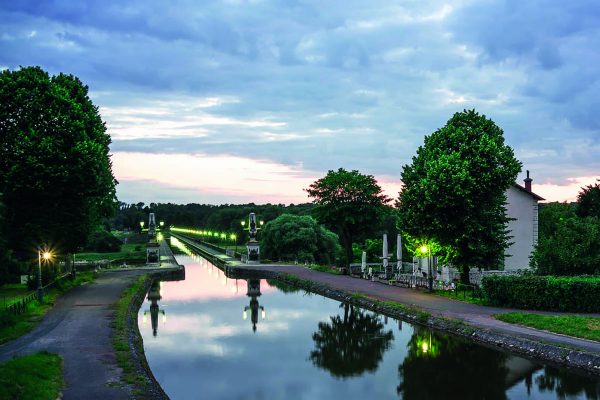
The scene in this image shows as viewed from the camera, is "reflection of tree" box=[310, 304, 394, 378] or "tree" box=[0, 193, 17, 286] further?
"tree" box=[0, 193, 17, 286]

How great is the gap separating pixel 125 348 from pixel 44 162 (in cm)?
2053

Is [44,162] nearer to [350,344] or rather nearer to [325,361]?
[350,344]

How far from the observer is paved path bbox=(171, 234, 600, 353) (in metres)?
23.2

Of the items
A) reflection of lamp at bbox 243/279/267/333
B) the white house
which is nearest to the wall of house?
the white house

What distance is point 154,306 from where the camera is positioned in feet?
131

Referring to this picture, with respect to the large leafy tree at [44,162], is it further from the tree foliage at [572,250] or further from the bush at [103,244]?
the bush at [103,244]

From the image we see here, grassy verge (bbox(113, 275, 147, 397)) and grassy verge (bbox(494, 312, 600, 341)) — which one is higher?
grassy verge (bbox(494, 312, 600, 341))

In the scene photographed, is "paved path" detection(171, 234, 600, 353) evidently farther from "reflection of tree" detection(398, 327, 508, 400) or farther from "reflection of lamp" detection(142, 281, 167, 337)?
"reflection of lamp" detection(142, 281, 167, 337)

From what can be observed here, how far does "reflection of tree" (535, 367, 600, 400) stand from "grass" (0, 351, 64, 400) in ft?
50.0

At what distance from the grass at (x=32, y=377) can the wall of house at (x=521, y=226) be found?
35.9 m

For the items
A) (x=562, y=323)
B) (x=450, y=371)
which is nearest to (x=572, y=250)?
(x=562, y=323)

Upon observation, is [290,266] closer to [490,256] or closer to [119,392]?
[490,256]

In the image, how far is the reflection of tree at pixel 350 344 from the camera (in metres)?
23.6

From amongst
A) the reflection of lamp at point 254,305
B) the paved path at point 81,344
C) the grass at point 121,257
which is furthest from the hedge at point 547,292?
the grass at point 121,257
